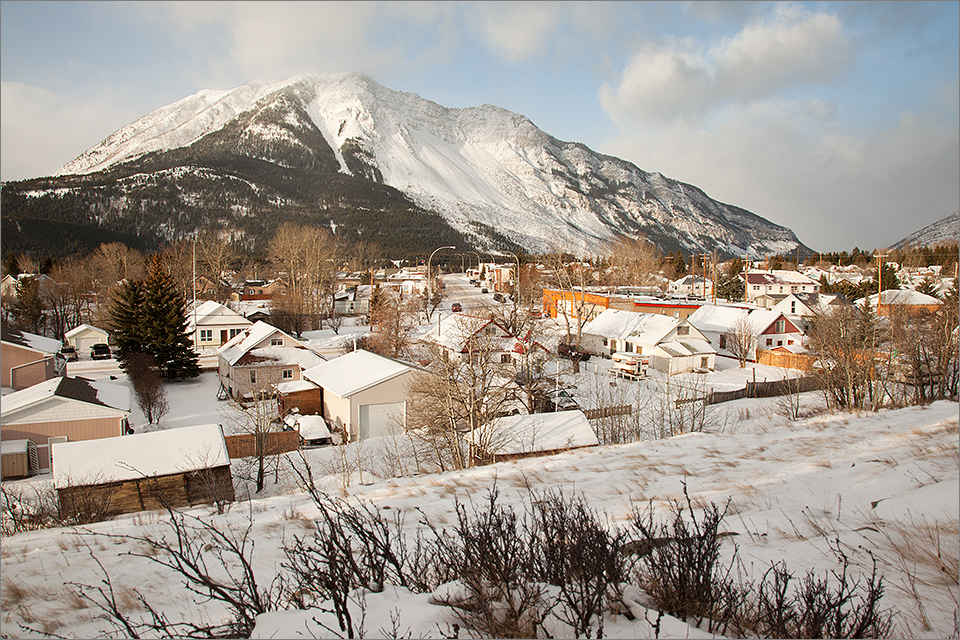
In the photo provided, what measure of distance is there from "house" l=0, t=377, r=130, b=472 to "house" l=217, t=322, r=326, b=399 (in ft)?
26.2

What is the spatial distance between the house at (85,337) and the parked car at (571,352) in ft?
105

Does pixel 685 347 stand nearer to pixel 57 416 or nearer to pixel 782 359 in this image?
pixel 782 359

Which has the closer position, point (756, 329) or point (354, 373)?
point (354, 373)

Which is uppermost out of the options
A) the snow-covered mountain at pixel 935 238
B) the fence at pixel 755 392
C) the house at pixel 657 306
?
the snow-covered mountain at pixel 935 238

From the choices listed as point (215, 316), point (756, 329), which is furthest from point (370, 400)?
point (756, 329)

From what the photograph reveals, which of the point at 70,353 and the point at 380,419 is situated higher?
the point at 70,353

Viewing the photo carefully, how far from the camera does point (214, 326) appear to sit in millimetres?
38781

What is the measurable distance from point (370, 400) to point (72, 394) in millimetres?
9968

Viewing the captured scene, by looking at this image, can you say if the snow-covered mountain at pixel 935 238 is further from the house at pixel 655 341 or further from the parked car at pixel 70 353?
the parked car at pixel 70 353

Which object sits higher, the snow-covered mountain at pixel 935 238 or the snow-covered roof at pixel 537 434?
the snow-covered mountain at pixel 935 238

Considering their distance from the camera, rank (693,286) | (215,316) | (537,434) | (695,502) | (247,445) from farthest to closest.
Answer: (693,286)
(215,316)
(247,445)
(537,434)
(695,502)

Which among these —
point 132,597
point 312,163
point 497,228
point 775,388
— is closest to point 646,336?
point 775,388

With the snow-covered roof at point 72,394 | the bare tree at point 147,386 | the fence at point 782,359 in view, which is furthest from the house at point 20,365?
the fence at point 782,359

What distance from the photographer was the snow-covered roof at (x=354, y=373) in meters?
21.2
